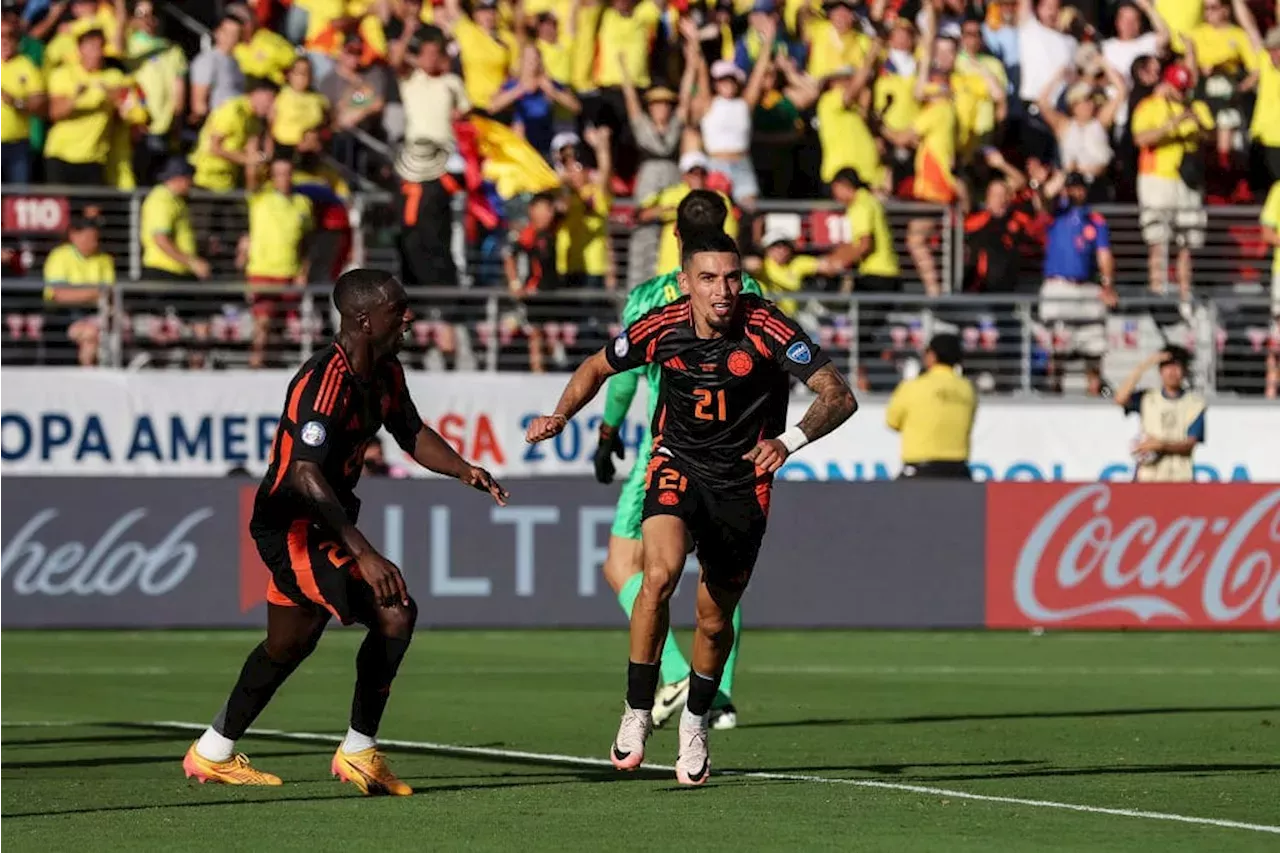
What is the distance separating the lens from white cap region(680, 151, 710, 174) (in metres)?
21.5

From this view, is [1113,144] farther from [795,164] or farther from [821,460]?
[821,460]

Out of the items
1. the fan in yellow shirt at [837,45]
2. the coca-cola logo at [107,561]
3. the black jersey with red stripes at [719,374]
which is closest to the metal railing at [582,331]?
the fan in yellow shirt at [837,45]

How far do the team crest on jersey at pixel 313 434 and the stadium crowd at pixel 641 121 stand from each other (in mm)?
11887

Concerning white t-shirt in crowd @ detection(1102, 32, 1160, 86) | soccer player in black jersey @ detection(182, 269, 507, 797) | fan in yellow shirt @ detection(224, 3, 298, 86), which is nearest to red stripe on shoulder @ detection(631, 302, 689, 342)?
soccer player in black jersey @ detection(182, 269, 507, 797)

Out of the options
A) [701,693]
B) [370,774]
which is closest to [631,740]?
[701,693]

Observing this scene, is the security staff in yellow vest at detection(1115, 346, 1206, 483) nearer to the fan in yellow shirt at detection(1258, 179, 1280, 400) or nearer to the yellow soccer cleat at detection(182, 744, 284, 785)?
the fan in yellow shirt at detection(1258, 179, 1280, 400)

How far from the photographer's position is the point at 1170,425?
21.3m

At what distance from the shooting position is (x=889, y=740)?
12258 mm

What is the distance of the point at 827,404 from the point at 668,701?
3.12 metres

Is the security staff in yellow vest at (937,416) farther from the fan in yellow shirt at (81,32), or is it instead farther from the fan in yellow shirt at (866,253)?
the fan in yellow shirt at (81,32)

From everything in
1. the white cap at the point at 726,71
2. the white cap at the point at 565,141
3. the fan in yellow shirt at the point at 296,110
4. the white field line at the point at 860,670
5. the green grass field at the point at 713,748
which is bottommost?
the white field line at the point at 860,670

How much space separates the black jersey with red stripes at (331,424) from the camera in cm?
951

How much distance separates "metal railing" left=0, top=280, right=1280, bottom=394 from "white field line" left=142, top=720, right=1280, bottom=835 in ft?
31.8

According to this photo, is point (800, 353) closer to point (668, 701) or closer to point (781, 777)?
point (781, 777)
